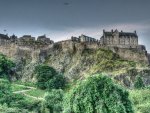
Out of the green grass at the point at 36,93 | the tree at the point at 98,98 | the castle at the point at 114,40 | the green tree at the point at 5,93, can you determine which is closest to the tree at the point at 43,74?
the green grass at the point at 36,93

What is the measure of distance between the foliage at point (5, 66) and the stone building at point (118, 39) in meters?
34.5

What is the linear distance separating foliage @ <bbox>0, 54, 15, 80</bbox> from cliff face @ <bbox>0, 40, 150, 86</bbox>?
181 inches

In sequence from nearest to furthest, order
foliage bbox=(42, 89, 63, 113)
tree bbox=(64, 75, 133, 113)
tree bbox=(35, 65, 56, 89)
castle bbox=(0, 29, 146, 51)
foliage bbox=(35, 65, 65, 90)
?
tree bbox=(64, 75, 133, 113), foliage bbox=(42, 89, 63, 113), foliage bbox=(35, 65, 65, 90), tree bbox=(35, 65, 56, 89), castle bbox=(0, 29, 146, 51)

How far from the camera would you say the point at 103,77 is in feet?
228

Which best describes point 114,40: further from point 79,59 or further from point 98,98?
point 98,98

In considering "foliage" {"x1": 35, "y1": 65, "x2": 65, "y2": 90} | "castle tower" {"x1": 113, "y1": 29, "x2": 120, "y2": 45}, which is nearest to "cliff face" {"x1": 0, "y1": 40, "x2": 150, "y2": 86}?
"foliage" {"x1": 35, "y1": 65, "x2": 65, "y2": 90}

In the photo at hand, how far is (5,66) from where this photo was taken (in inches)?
7042

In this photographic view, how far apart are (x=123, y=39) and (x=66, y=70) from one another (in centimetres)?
2726

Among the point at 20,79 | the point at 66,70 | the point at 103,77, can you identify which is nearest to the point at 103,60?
the point at 66,70

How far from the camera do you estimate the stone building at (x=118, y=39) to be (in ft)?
616

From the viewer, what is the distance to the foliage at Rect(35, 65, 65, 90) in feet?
523

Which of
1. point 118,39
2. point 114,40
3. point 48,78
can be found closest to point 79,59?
point 48,78

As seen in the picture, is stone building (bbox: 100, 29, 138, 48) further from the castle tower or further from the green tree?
the green tree

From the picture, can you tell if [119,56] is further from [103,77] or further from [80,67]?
[103,77]
